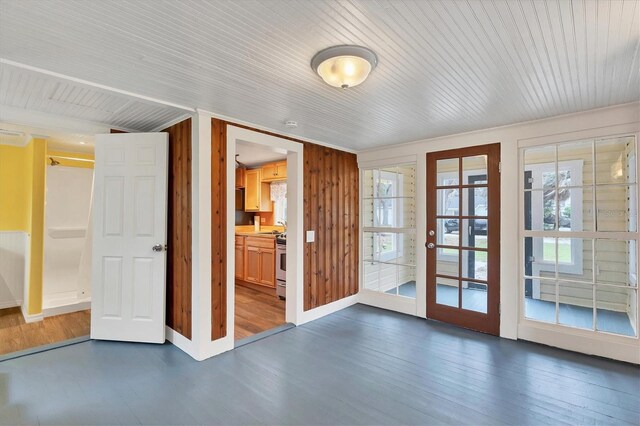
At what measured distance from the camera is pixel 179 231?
306cm

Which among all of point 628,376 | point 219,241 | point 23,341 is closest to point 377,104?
point 219,241

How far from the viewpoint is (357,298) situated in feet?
15.2

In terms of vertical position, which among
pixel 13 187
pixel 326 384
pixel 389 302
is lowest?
pixel 326 384

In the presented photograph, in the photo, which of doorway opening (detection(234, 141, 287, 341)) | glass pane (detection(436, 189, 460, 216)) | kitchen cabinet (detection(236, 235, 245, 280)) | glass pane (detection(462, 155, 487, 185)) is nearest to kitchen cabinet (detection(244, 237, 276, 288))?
doorway opening (detection(234, 141, 287, 341))

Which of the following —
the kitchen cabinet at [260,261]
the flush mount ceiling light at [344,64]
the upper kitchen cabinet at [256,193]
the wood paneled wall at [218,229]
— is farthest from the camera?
the upper kitchen cabinet at [256,193]

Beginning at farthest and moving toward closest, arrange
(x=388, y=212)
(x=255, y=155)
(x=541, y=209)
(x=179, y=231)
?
(x=255, y=155), (x=388, y=212), (x=541, y=209), (x=179, y=231)

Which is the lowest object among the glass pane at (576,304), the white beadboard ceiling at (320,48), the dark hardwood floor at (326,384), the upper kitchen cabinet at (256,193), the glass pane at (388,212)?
the dark hardwood floor at (326,384)

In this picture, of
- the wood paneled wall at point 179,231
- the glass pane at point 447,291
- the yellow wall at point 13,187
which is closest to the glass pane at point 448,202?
the glass pane at point 447,291

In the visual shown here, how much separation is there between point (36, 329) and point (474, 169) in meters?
5.33

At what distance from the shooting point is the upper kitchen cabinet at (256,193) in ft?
19.6

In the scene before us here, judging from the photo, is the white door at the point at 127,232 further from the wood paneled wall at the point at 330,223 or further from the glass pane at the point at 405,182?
the glass pane at the point at 405,182

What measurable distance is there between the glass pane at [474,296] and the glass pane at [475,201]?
83 cm

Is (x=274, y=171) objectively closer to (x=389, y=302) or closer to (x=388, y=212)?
(x=388, y=212)

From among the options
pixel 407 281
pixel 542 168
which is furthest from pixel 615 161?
pixel 407 281
